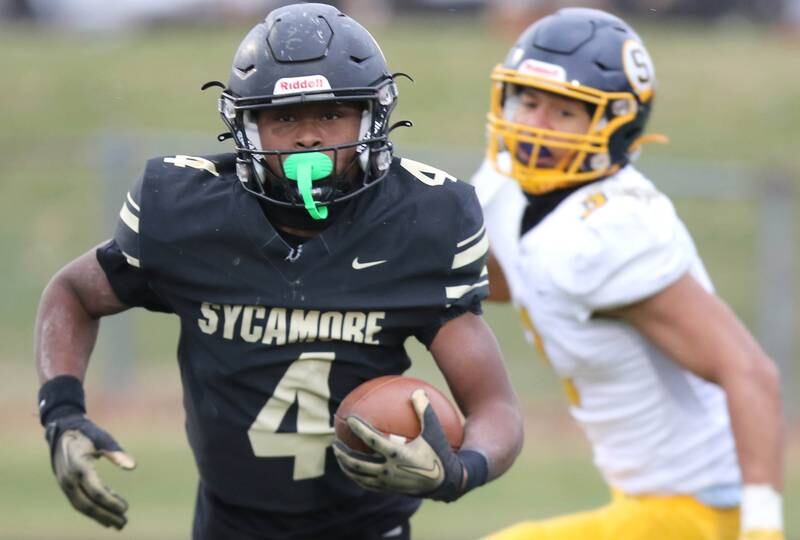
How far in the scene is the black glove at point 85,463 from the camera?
132 inches

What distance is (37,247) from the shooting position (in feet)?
39.8

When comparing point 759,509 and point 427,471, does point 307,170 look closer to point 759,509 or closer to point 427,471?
point 427,471

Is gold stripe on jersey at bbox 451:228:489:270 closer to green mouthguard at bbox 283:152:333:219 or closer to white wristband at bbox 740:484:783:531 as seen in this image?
green mouthguard at bbox 283:152:333:219

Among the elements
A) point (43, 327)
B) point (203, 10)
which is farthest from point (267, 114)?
point (203, 10)

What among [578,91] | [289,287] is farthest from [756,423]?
[289,287]

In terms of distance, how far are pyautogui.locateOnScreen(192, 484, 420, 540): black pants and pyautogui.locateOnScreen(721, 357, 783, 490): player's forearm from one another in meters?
0.84

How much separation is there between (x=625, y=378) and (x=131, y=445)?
5067 millimetres

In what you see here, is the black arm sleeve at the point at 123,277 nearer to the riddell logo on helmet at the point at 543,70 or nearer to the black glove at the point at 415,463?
the black glove at the point at 415,463

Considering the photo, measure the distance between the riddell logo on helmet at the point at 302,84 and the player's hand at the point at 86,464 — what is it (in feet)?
2.82

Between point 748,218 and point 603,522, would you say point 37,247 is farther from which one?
point 603,522

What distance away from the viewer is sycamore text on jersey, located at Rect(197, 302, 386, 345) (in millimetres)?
3502

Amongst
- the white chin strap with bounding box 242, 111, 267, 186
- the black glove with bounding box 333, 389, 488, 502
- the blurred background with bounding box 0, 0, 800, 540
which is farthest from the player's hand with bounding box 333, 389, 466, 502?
the blurred background with bounding box 0, 0, 800, 540

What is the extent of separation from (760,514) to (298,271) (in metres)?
1.34

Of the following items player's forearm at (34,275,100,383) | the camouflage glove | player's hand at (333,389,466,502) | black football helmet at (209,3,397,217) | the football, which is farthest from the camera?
the camouflage glove
